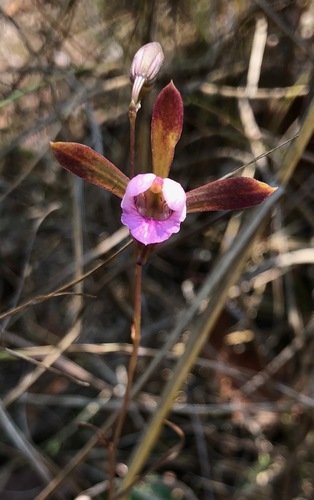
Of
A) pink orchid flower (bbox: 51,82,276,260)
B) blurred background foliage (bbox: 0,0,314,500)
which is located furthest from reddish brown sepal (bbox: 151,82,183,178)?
blurred background foliage (bbox: 0,0,314,500)

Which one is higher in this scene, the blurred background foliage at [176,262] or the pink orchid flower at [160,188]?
the blurred background foliage at [176,262]

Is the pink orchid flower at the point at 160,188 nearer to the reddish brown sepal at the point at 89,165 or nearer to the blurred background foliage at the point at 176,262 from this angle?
the reddish brown sepal at the point at 89,165

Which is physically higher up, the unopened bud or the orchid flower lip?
the unopened bud

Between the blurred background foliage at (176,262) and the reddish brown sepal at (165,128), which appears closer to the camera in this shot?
the reddish brown sepal at (165,128)

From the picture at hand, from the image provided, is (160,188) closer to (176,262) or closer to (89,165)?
(89,165)

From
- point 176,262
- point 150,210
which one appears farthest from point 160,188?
point 176,262

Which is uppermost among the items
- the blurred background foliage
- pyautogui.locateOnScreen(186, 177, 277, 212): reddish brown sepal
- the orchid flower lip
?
the blurred background foliage

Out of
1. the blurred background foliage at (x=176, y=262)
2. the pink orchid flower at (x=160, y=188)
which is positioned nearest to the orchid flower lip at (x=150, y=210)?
the pink orchid flower at (x=160, y=188)

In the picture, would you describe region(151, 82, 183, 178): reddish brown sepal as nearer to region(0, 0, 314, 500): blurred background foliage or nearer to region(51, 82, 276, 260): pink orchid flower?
region(51, 82, 276, 260): pink orchid flower

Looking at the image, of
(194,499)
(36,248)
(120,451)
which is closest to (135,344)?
(194,499)
